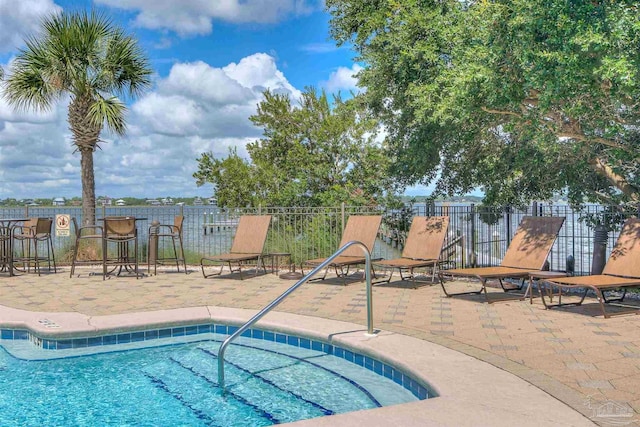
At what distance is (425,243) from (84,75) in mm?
9369

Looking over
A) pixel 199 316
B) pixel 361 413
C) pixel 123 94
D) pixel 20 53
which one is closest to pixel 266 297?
pixel 199 316

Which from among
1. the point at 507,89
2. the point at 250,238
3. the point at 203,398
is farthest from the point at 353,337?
the point at 250,238

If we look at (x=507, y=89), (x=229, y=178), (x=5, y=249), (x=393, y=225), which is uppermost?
(x=507, y=89)

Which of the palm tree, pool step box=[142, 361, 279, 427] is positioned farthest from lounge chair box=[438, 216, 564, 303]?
the palm tree

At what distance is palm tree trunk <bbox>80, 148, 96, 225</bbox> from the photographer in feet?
45.0

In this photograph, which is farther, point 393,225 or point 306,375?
point 393,225

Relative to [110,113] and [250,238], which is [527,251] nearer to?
[250,238]

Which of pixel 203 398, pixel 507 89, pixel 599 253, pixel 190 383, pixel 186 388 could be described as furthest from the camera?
pixel 599 253

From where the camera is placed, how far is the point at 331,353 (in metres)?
5.15

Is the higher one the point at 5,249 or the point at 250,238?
the point at 250,238

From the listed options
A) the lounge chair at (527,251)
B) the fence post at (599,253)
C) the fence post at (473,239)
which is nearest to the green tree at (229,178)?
the fence post at (473,239)

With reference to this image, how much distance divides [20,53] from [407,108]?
932 cm

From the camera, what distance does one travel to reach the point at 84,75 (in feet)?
43.6

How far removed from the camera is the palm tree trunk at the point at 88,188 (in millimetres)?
13703
